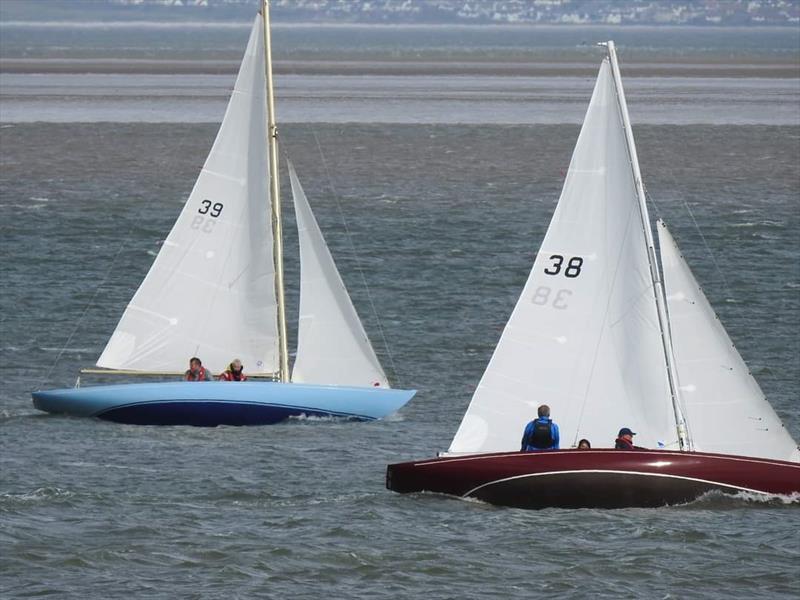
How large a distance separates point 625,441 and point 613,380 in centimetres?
120

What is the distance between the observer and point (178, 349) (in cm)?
4266

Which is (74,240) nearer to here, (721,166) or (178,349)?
(178,349)

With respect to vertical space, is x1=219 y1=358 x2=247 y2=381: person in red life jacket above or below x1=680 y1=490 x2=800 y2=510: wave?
above

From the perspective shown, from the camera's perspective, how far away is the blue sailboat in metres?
41.0

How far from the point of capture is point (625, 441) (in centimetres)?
3181

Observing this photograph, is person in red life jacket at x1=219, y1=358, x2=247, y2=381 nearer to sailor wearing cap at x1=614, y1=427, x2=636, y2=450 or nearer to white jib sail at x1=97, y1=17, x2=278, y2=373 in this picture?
white jib sail at x1=97, y1=17, x2=278, y2=373

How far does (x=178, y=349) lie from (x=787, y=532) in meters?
16.0

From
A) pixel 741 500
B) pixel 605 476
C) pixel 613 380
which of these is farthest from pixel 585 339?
pixel 741 500

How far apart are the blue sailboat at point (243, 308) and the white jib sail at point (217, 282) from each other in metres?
0.02

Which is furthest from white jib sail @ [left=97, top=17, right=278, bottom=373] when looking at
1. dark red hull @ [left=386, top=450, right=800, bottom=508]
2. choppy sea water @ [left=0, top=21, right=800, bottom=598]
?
dark red hull @ [left=386, top=450, right=800, bottom=508]

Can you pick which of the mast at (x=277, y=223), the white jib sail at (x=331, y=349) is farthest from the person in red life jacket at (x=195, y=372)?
the white jib sail at (x=331, y=349)

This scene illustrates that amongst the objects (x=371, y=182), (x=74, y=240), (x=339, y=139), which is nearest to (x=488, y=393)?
(x=74, y=240)

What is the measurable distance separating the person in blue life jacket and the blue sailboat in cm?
929

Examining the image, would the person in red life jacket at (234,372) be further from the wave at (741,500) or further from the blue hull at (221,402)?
the wave at (741,500)
